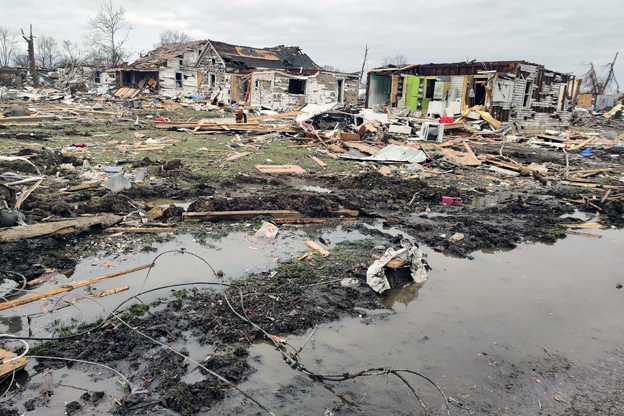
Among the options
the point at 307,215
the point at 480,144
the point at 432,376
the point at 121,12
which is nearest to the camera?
the point at 432,376

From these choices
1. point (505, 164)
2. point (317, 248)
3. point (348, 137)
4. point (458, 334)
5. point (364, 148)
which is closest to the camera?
point (458, 334)

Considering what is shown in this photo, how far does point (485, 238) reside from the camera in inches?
262

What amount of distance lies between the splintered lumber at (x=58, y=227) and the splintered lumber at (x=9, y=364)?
264cm

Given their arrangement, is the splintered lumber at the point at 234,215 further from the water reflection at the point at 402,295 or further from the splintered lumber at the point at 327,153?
the splintered lumber at the point at 327,153

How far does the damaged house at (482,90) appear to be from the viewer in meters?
22.6

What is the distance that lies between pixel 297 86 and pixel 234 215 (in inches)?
1014

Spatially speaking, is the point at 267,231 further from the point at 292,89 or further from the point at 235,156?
the point at 292,89

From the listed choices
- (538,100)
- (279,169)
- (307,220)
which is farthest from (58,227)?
(538,100)

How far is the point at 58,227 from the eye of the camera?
18.6 feet

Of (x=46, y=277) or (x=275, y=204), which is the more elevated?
(x=275, y=204)

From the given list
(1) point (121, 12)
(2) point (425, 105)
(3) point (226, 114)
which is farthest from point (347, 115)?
(1) point (121, 12)

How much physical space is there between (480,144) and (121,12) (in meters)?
47.0

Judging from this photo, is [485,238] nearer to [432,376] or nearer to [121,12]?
[432,376]

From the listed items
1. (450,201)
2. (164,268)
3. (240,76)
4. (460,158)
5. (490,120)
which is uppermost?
(240,76)
